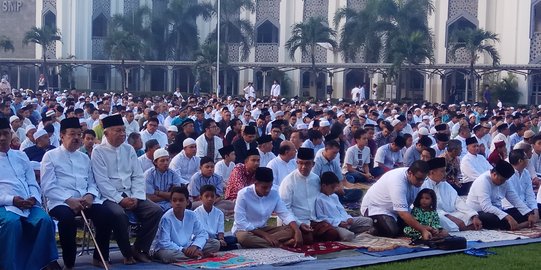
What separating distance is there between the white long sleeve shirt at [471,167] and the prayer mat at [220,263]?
5.74 meters

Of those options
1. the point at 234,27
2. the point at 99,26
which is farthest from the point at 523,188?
the point at 99,26

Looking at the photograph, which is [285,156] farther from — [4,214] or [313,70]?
[313,70]

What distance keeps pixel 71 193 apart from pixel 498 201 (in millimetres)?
→ 5476

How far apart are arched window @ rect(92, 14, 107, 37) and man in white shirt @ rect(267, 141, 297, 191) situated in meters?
39.0

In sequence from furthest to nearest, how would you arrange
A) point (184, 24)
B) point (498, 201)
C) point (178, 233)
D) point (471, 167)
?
1. point (184, 24)
2. point (471, 167)
3. point (498, 201)
4. point (178, 233)

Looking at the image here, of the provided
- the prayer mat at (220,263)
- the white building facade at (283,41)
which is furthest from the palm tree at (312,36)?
the prayer mat at (220,263)

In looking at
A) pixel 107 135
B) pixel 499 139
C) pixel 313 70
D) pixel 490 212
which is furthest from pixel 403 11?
pixel 107 135

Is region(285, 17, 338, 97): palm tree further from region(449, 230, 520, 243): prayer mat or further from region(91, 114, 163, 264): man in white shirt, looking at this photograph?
region(91, 114, 163, 264): man in white shirt

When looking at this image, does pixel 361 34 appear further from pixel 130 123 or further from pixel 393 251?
pixel 393 251

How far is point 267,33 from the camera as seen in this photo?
45.3 m

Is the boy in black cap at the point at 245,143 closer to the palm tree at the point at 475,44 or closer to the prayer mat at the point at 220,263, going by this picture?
the prayer mat at the point at 220,263

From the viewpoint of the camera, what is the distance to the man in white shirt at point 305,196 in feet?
30.9

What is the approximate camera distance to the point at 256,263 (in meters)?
8.10

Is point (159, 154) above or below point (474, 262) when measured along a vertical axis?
above
